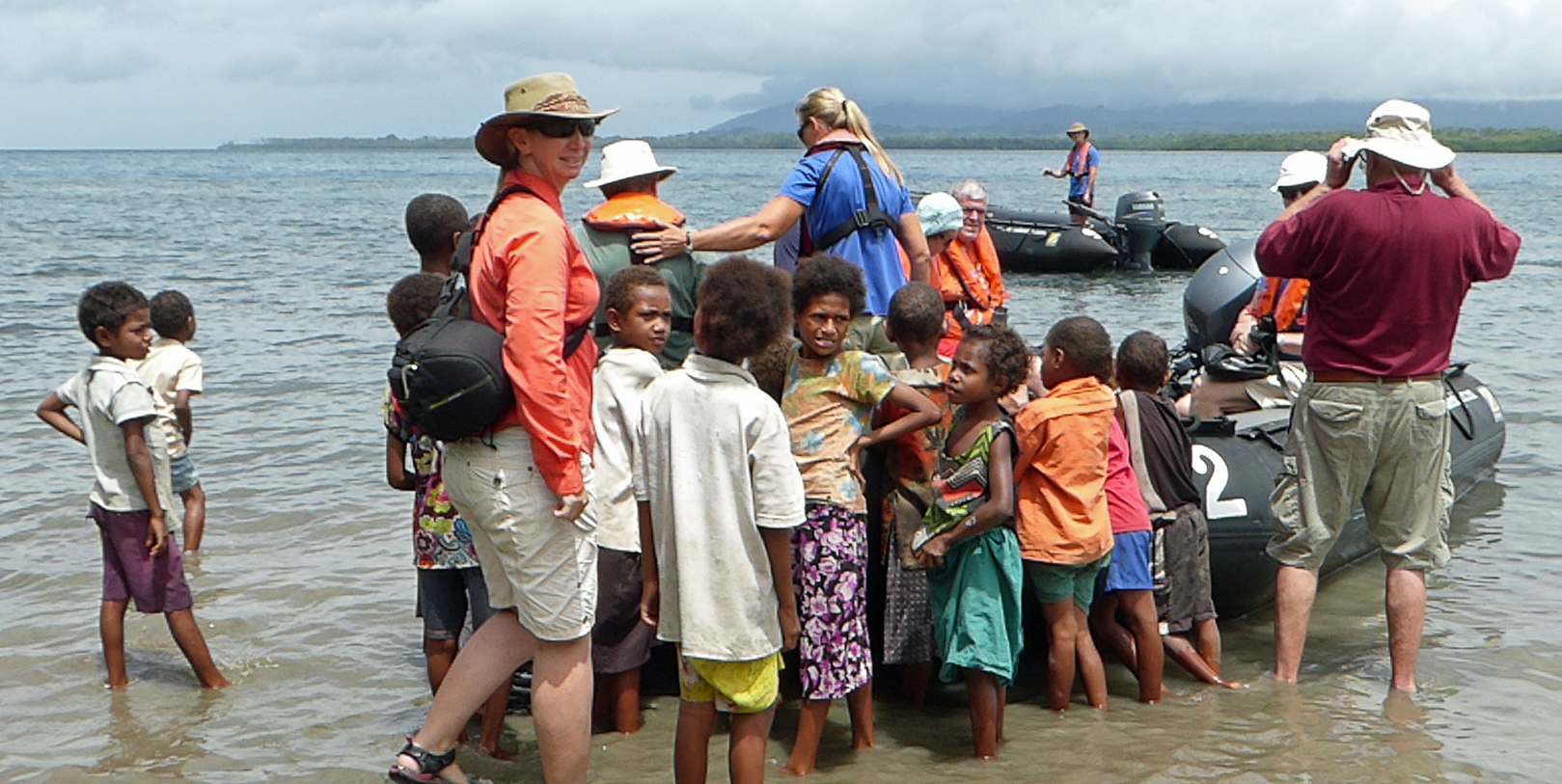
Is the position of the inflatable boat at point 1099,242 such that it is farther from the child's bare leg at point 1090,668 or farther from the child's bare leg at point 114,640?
the child's bare leg at point 114,640

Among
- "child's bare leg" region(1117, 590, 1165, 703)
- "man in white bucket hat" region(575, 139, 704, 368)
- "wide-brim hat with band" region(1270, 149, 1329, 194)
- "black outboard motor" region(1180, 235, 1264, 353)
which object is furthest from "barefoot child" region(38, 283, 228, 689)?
"black outboard motor" region(1180, 235, 1264, 353)

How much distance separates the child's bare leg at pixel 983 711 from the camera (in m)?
4.32

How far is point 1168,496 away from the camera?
193 inches

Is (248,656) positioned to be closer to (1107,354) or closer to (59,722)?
(59,722)

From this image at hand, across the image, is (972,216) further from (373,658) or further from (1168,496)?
(373,658)

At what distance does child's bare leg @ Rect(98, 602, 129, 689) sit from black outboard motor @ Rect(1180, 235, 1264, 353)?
19.8 feet

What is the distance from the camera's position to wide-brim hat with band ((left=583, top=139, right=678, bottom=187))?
4.65m

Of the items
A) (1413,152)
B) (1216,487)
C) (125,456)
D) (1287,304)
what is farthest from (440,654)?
(1287,304)

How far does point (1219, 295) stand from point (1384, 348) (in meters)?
4.13

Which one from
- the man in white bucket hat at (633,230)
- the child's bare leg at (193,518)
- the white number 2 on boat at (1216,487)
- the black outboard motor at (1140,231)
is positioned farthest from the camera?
the black outboard motor at (1140,231)

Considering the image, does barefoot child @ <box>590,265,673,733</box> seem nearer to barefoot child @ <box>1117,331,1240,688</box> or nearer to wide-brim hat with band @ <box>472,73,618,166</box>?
wide-brim hat with band @ <box>472,73,618,166</box>

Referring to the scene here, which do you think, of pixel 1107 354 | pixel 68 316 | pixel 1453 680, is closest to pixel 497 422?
pixel 1107 354

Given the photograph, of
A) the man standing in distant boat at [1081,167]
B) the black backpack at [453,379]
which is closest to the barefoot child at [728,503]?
the black backpack at [453,379]

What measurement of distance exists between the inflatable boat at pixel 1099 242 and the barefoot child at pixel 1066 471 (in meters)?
15.6
